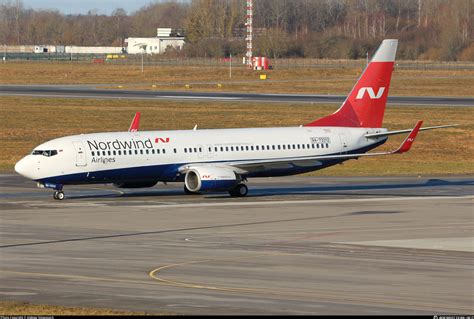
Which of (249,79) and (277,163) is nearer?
(277,163)

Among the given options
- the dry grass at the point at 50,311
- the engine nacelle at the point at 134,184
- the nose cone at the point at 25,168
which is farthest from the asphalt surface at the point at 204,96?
the dry grass at the point at 50,311

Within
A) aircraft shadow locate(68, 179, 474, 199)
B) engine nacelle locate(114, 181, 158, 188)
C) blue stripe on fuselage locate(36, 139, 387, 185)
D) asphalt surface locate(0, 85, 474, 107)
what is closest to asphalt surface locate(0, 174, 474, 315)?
aircraft shadow locate(68, 179, 474, 199)

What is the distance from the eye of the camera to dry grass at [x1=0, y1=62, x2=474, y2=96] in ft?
455

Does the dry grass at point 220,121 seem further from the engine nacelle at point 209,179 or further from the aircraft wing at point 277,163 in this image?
the engine nacelle at point 209,179

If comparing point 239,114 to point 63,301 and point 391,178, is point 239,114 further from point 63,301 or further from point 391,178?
point 63,301

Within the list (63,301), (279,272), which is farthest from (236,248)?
(63,301)

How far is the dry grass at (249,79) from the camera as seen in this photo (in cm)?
13862

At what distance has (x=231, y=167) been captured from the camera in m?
56.7

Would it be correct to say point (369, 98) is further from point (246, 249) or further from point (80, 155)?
point (246, 249)

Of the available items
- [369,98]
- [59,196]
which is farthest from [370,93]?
[59,196]

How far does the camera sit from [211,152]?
56750 millimetres

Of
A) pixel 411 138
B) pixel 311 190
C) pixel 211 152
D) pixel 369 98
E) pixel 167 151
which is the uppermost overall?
pixel 369 98

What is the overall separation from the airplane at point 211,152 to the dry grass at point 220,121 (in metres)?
9.79

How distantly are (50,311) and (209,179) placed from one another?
28.6m
